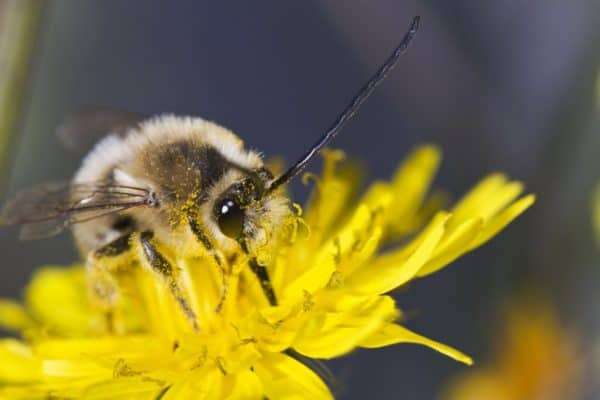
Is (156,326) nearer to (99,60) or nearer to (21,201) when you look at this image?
(21,201)

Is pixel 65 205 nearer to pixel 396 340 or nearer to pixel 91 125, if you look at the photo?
pixel 91 125

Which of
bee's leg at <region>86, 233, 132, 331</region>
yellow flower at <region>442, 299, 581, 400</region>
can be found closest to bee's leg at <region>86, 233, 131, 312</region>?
bee's leg at <region>86, 233, 132, 331</region>

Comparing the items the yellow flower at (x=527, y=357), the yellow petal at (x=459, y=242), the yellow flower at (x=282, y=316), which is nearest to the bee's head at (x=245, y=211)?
the yellow flower at (x=282, y=316)

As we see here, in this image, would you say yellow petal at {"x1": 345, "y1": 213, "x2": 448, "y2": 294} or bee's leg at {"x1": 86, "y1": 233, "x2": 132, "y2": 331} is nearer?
yellow petal at {"x1": 345, "y1": 213, "x2": 448, "y2": 294}

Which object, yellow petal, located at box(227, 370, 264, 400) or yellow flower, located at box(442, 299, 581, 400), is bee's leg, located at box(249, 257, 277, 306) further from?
yellow flower, located at box(442, 299, 581, 400)

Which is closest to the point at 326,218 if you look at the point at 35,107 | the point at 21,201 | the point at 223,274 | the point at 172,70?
the point at 223,274

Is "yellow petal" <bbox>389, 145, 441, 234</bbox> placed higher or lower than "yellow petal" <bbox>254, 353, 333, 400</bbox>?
higher
